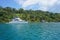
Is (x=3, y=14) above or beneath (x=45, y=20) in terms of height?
above

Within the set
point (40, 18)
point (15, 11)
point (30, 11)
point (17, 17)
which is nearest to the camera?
point (17, 17)

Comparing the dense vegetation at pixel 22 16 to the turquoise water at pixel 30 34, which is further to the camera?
the dense vegetation at pixel 22 16

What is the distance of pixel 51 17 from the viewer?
143 m

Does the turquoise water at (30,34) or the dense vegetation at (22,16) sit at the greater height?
the turquoise water at (30,34)

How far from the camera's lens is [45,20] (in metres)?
134

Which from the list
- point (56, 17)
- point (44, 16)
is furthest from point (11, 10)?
point (56, 17)

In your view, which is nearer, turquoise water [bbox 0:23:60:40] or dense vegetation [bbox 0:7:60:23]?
turquoise water [bbox 0:23:60:40]

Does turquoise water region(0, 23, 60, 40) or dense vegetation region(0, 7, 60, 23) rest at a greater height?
turquoise water region(0, 23, 60, 40)

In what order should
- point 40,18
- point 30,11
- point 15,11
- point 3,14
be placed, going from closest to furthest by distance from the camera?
point 3,14 < point 40,18 < point 15,11 < point 30,11

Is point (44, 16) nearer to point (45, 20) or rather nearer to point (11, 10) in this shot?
point (45, 20)

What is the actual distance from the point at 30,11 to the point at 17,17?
28.0 m

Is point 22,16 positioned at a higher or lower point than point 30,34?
lower

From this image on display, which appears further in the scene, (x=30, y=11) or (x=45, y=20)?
(x=30, y=11)

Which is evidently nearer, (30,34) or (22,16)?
(30,34)
